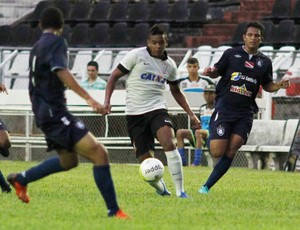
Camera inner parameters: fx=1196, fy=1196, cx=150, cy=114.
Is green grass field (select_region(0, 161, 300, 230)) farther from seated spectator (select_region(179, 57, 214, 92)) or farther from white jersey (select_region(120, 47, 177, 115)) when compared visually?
seated spectator (select_region(179, 57, 214, 92))

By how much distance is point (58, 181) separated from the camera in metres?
17.3

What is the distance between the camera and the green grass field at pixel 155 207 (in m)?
10.4

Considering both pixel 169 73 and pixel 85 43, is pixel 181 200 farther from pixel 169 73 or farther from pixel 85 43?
pixel 85 43

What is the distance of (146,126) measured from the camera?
1409 centimetres

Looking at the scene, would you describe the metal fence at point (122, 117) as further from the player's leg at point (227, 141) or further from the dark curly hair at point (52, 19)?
the dark curly hair at point (52, 19)

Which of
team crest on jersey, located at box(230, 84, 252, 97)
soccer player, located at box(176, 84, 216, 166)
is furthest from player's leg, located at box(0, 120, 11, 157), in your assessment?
soccer player, located at box(176, 84, 216, 166)

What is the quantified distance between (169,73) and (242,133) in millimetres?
1178

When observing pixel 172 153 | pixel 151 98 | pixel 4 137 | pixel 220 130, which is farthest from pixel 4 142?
pixel 220 130

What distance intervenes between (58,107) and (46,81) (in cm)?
27

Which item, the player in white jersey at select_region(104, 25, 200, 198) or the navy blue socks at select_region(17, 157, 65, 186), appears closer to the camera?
the navy blue socks at select_region(17, 157, 65, 186)

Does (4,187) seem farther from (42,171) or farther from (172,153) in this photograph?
(42,171)

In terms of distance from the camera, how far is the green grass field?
10.4 m

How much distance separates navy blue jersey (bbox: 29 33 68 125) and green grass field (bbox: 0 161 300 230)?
99 cm

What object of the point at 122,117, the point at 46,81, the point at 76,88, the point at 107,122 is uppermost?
the point at 76,88
